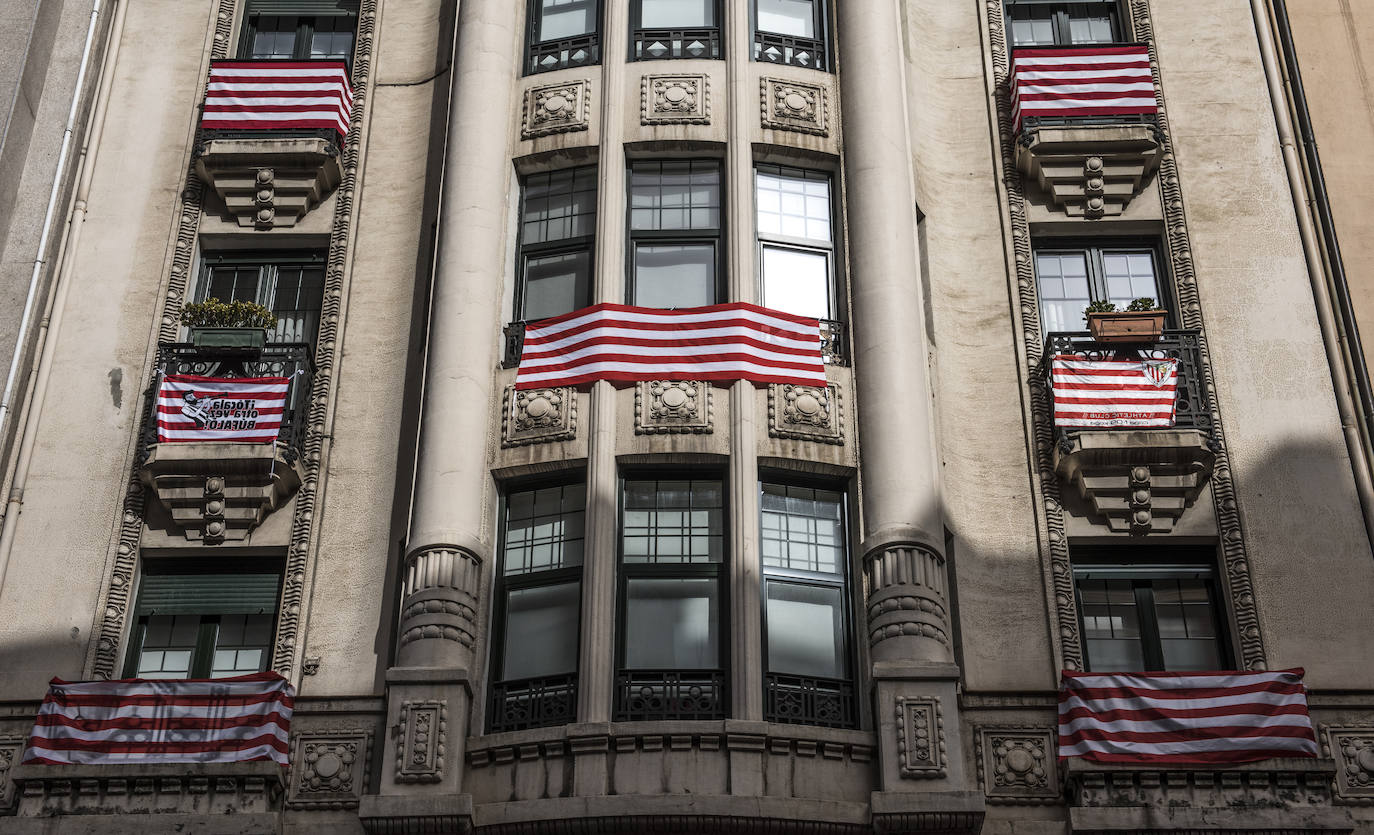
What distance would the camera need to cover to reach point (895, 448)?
67.3 ft

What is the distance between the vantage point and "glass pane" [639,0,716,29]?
24078 mm

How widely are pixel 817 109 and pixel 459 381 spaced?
20.2 feet

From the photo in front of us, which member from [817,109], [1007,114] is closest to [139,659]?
[817,109]

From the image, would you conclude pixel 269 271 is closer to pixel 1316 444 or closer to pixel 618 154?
pixel 618 154

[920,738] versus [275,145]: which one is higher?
[275,145]

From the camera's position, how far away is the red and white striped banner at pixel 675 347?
2105 centimetres

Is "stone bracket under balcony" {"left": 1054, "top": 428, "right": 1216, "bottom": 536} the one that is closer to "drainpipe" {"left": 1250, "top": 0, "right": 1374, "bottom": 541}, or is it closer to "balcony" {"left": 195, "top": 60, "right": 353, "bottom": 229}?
"drainpipe" {"left": 1250, "top": 0, "right": 1374, "bottom": 541}

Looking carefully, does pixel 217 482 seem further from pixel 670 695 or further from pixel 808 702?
pixel 808 702

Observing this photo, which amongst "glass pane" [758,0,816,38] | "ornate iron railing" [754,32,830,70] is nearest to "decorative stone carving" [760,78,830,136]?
"ornate iron railing" [754,32,830,70]

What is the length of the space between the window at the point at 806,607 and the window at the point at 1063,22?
873cm

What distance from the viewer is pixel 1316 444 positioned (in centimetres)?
2159

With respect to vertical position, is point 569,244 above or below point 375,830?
above

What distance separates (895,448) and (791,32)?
691 centimetres

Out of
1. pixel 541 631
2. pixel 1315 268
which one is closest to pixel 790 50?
pixel 1315 268
